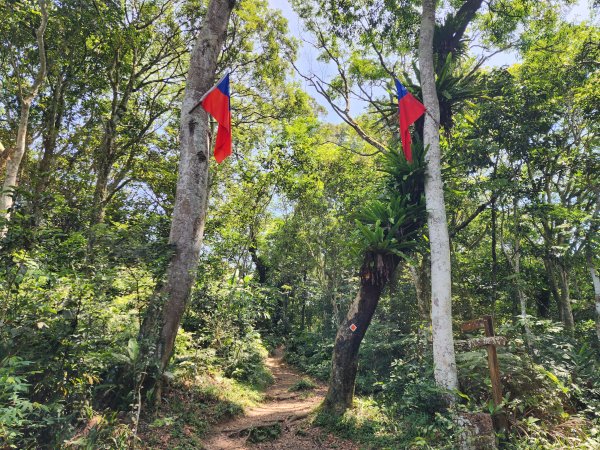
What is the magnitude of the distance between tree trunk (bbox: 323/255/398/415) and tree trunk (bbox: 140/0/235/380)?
3.04 m

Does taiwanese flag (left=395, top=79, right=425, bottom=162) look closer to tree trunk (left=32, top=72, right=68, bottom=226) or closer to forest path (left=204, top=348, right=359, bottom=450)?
forest path (left=204, top=348, right=359, bottom=450)

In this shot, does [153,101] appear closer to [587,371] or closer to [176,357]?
[176,357]

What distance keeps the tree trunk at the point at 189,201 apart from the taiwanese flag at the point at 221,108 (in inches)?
7.1

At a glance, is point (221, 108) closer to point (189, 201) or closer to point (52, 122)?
point (189, 201)

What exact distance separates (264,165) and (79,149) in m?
6.78

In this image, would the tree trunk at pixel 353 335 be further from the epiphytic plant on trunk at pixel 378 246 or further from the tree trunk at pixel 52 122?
the tree trunk at pixel 52 122

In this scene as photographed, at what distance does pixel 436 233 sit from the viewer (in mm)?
5562

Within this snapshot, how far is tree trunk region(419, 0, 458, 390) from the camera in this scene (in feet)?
16.4

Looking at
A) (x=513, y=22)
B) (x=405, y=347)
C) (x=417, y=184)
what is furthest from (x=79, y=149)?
(x=513, y=22)

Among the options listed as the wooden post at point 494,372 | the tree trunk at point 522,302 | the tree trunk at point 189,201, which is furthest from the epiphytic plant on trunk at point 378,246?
the tree trunk at point 189,201

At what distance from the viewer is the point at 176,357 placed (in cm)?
620

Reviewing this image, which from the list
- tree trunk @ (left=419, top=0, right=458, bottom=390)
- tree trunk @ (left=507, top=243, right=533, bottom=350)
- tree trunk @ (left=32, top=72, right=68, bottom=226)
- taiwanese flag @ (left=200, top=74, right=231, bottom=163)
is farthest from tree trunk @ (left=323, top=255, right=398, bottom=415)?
tree trunk @ (left=32, top=72, right=68, bottom=226)

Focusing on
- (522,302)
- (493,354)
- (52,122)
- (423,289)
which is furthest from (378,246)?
(52,122)

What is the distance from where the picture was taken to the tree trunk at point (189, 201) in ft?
15.2
